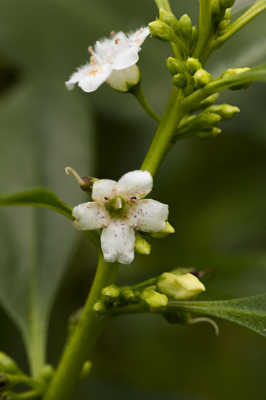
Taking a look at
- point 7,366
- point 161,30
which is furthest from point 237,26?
point 7,366

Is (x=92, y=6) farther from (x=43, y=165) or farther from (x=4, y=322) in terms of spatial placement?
(x=4, y=322)

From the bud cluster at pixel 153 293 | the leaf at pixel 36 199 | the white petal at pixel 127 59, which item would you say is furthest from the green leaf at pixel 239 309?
the white petal at pixel 127 59

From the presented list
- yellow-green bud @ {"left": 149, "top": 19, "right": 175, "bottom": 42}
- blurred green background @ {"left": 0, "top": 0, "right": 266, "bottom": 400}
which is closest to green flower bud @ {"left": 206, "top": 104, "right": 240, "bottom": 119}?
yellow-green bud @ {"left": 149, "top": 19, "right": 175, "bottom": 42}

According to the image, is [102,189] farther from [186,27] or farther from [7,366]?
[7,366]

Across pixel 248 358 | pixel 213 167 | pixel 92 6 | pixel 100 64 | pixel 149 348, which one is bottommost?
pixel 248 358

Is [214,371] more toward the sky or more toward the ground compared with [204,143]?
more toward the ground

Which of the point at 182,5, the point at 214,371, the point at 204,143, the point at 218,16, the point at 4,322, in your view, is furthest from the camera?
the point at 204,143

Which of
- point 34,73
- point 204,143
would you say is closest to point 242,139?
point 204,143
